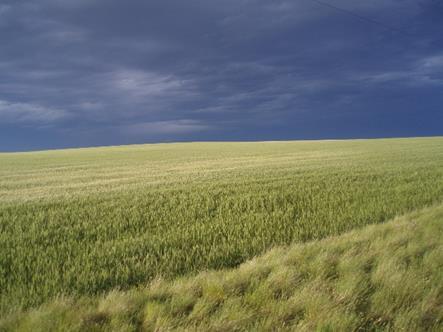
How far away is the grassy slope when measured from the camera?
3.91m

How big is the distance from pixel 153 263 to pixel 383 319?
350 cm

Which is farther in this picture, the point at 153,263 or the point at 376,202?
the point at 376,202

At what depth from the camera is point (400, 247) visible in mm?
6434

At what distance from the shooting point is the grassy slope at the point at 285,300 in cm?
391

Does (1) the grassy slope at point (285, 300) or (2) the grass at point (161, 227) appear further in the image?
(2) the grass at point (161, 227)

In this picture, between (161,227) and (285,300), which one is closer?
(285,300)

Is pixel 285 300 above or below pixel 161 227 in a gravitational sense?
below

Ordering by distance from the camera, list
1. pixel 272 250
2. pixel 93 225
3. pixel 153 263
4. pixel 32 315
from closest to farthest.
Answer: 1. pixel 32 315
2. pixel 153 263
3. pixel 272 250
4. pixel 93 225

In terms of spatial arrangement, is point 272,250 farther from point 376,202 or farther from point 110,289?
point 376,202

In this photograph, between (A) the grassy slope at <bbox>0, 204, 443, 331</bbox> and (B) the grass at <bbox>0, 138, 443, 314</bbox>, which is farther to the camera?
(B) the grass at <bbox>0, 138, 443, 314</bbox>

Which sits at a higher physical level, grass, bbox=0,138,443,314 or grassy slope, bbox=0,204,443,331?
grass, bbox=0,138,443,314

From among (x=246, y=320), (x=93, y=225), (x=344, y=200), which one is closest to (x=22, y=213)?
(x=93, y=225)

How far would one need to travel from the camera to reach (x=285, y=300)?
4477 mm

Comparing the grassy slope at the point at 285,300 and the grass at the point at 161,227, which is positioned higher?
the grass at the point at 161,227
